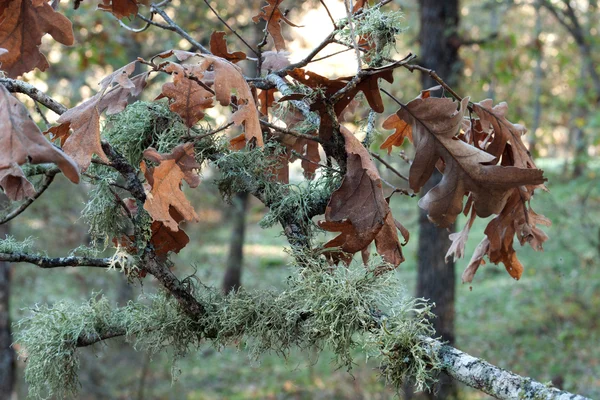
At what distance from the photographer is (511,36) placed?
4676 millimetres

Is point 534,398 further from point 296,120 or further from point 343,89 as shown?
point 296,120

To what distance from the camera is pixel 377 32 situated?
1.16 metres

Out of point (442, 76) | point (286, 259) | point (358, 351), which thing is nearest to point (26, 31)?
point (286, 259)

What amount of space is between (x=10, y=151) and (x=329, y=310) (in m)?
0.59

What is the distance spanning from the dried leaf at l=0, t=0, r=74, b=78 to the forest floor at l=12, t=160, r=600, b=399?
334 centimetres

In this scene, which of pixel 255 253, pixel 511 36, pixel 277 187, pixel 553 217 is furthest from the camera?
pixel 255 253

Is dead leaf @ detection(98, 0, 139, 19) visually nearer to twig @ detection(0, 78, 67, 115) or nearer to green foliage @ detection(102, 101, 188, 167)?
→ green foliage @ detection(102, 101, 188, 167)

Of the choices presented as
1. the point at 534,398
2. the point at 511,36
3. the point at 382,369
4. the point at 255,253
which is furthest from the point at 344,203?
the point at 255,253

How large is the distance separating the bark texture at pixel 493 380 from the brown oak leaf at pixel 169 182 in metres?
0.52

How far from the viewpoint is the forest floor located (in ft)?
17.8

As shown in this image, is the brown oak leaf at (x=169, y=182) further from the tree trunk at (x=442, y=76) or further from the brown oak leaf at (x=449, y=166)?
the tree trunk at (x=442, y=76)

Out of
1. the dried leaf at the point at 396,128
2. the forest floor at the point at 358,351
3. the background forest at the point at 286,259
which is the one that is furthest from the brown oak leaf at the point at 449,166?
the forest floor at the point at 358,351

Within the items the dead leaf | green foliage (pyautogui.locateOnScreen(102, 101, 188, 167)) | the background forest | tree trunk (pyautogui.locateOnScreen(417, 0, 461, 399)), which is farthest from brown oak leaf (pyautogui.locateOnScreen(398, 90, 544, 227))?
tree trunk (pyautogui.locateOnScreen(417, 0, 461, 399))

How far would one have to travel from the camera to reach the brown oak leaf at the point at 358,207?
105 centimetres
